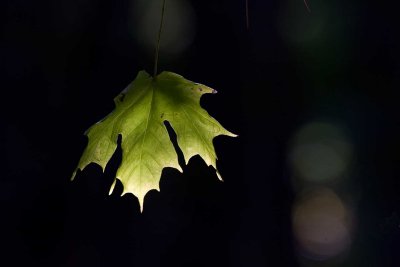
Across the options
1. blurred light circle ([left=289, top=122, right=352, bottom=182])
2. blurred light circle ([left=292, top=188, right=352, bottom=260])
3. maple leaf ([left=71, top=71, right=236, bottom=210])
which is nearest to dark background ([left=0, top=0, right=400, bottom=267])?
blurred light circle ([left=292, top=188, right=352, bottom=260])

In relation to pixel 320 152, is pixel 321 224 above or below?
below

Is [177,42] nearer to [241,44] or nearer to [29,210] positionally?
[241,44]

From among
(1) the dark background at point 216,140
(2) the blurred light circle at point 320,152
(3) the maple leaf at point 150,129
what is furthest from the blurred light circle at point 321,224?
(3) the maple leaf at point 150,129

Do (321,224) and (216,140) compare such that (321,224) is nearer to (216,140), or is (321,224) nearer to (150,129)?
(216,140)

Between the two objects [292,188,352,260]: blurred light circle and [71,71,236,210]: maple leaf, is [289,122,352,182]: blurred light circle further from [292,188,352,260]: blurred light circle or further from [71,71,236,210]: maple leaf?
[71,71,236,210]: maple leaf

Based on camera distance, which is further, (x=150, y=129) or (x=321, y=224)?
(x=321, y=224)

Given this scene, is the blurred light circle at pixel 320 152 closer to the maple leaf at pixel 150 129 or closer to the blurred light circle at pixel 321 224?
the blurred light circle at pixel 321 224

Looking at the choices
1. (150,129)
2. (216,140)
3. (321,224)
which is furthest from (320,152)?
(150,129)
